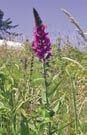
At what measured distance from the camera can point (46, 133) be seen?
211 cm

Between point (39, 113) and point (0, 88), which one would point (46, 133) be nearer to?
point (39, 113)

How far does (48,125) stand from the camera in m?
2.10

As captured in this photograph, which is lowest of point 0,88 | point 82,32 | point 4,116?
point 4,116

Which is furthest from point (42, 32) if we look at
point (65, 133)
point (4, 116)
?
point (65, 133)

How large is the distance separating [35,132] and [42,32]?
1.82ft

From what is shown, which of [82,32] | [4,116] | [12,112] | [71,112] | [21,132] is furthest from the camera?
[71,112]

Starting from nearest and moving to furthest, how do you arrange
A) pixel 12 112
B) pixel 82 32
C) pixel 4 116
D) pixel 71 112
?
pixel 82 32
pixel 12 112
pixel 4 116
pixel 71 112

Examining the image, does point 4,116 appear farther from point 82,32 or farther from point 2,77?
point 82,32

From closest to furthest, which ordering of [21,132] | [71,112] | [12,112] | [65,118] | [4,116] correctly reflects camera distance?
[21,132] < [12,112] < [4,116] < [71,112] < [65,118]

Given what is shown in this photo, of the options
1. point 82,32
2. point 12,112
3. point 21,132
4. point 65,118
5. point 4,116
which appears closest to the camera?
point 82,32

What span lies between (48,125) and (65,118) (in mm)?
561

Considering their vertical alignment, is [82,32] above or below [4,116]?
above

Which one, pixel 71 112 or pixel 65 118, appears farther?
pixel 65 118

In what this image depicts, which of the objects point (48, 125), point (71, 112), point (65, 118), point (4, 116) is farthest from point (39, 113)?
point (65, 118)
